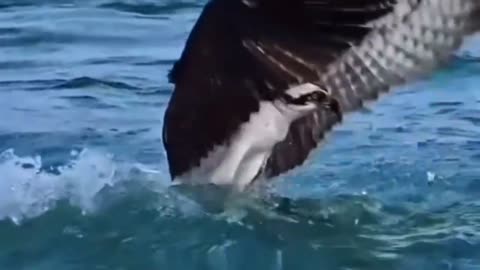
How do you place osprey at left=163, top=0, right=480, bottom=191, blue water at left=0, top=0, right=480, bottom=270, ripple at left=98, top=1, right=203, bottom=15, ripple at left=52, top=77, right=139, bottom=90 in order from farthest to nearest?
ripple at left=98, top=1, right=203, bottom=15 → ripple at left=52, top=77, right=139, bottom=90 → blue water at left=0, top=0, right=480, bottom=270 → osprey at left=163, top=0, right=480, bottom=191

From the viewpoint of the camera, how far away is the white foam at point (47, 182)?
17.5ft

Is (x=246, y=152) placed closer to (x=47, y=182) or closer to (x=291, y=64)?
(x=291, y=64)

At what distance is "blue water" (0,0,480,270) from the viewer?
195 inches

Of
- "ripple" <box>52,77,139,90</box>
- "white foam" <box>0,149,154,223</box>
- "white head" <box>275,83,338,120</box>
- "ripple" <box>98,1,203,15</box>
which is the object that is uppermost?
"white head" <box>275,83,338,120</box>

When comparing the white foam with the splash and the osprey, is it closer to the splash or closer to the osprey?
the splash

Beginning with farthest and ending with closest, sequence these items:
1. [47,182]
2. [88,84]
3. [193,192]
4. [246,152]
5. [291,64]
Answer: [88,84]
[47,182]
[193,192]
[246,152]
[291,64]

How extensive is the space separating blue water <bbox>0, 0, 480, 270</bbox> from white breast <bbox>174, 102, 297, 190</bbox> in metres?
0.22

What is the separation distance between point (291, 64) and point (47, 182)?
1778mm

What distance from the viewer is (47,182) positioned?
5.64m

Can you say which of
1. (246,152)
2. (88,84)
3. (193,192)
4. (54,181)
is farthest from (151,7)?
(246,152)

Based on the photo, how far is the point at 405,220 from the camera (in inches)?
206

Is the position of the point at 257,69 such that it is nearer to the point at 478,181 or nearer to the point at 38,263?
the point at 38,263

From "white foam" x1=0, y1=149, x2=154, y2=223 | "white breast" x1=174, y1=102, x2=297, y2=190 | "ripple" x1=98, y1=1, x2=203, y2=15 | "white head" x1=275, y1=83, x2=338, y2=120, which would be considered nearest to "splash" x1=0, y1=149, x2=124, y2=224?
"white foam" x1=0, y1=149, x2=154, y2=223

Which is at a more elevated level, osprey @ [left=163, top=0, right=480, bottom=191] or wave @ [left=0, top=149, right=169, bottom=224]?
osprey @ [left=163, top=0, right=480, bottom=191]
